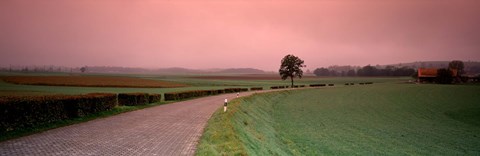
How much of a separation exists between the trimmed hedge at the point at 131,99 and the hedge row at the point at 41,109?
4836 millimetres

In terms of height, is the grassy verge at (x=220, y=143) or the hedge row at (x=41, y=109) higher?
the hedge row at (x=41, y=109)

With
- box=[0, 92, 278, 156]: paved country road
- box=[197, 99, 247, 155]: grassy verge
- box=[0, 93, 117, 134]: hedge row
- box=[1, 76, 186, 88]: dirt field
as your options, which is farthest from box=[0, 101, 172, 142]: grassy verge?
box=[1, 76, 186, 88]: dirt field

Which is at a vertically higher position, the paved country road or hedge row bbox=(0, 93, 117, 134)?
hedge row bbox=(0, 93, 117, 134)

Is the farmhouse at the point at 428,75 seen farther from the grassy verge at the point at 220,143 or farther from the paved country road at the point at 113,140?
the grassy verge at the point at 220,143

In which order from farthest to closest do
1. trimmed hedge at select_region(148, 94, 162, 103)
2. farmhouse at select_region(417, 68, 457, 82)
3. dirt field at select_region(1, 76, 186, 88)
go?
farmhouse at select_region(417, 68, 457, 82) → dirt field at select_region(1, 76, 186, 88) → trimmed hedge at select_region(148, 94, 162, 103)

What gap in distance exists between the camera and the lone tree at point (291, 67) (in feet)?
281

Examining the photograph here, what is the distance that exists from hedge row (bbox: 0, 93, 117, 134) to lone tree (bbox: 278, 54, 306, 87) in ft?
224

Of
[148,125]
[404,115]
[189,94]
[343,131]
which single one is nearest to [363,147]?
[343,131]

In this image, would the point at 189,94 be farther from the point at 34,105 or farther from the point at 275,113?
the point at 34,105

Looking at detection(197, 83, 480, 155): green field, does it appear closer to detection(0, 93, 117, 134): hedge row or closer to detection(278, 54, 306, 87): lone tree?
detection(0, 93, 117, 134): hedge row

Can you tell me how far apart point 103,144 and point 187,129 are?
4437mm

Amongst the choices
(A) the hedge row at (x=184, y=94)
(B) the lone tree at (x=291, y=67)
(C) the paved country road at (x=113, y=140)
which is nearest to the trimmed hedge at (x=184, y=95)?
(A) the hedge row at (x=184, y=94)

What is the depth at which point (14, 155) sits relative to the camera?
9.45 meters

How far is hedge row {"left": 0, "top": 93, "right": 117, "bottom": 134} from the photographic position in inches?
520
